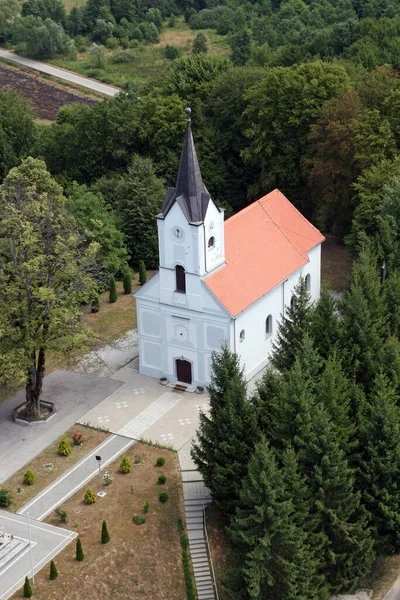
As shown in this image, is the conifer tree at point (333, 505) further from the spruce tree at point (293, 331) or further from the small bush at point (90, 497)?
the small bush at point (90, 497)

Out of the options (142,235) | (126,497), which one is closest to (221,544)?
(126,497)

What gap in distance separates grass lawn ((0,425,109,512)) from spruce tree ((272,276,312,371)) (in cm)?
1129

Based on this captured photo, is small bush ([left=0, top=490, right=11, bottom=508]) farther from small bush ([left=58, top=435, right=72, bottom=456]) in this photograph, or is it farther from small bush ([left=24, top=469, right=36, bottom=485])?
small bush ([left=58, top=435, right=72, bottom=456])

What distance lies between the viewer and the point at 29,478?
52.8 metres

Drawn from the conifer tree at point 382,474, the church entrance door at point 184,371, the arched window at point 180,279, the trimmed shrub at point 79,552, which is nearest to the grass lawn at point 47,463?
the trimmed shrub at point 79,552

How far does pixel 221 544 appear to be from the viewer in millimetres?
49844

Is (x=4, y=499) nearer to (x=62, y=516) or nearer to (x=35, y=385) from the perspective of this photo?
(x=62, y=516)

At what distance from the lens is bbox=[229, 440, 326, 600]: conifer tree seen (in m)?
44.3

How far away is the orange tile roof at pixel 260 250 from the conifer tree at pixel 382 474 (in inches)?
516

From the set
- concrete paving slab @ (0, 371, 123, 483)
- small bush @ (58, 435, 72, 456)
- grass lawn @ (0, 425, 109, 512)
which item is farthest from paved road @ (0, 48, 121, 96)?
small bush @ (58, 435, 72, 456)

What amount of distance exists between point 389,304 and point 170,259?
1375cm

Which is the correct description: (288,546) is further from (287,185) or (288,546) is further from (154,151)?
(154,151)

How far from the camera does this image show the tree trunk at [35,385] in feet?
189

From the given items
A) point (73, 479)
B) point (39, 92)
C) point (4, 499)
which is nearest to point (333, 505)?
point (73, 479)
